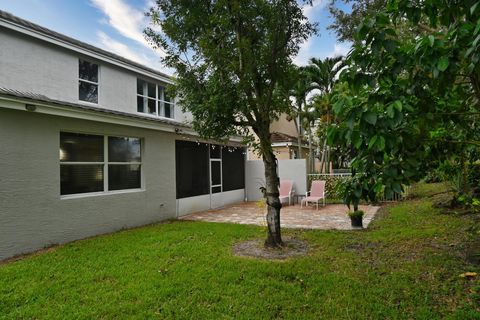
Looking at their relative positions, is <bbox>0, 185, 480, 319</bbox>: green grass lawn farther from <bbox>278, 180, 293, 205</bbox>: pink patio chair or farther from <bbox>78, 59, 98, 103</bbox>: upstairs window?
<bbox>278, 180, 293, 205</bbox>: pink patio chair

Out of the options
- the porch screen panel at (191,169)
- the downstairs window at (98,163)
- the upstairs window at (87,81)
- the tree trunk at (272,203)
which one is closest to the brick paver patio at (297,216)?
the porch screen panel at (191,169)

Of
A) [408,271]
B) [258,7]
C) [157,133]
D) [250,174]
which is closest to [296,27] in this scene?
[258,7]

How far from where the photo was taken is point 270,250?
705 centimetres

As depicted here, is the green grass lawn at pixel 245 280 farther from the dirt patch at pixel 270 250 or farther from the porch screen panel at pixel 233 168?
the porch screen panel at pixel 233 168

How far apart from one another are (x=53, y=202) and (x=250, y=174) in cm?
1109

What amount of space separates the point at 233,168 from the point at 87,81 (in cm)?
827

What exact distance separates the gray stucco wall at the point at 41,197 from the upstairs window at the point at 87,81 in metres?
2.31

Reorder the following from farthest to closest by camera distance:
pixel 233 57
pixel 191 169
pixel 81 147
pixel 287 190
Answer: pixel 287 190, pixel 191 169, pixel 81 147, pixel 233 57

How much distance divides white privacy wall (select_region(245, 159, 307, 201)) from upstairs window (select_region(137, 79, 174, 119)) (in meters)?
5.73

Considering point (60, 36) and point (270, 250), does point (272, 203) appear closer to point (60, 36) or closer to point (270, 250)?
point (270, 250)

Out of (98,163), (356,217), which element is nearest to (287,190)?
(356,217)

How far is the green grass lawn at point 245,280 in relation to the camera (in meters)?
4.25

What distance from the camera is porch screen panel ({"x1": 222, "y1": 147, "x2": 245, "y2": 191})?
51.8ft

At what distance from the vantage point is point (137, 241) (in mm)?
8156
